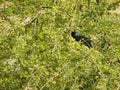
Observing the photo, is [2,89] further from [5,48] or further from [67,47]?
[67,47]

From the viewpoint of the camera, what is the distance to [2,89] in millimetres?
5418

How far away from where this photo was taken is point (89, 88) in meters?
5.52

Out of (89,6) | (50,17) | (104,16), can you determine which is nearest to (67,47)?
(50,17)

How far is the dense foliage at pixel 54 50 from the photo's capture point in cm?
497

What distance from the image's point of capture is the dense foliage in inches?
196

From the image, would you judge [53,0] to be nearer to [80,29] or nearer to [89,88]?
[80,29]

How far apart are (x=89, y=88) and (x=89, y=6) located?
1.62 meters

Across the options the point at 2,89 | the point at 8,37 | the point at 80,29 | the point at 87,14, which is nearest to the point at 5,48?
the point at 8,37

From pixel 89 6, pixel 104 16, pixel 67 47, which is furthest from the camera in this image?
pixel 89 6

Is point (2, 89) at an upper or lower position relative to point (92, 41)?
lower

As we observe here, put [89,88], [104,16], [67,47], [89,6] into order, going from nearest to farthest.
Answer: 1. [67,47]
2. [89,88]
3. [104,16]
4. [89,6]

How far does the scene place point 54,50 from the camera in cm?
505

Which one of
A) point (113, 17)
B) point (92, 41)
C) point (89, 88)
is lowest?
point (89, 88)

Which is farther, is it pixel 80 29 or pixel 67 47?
pixel 80 29
